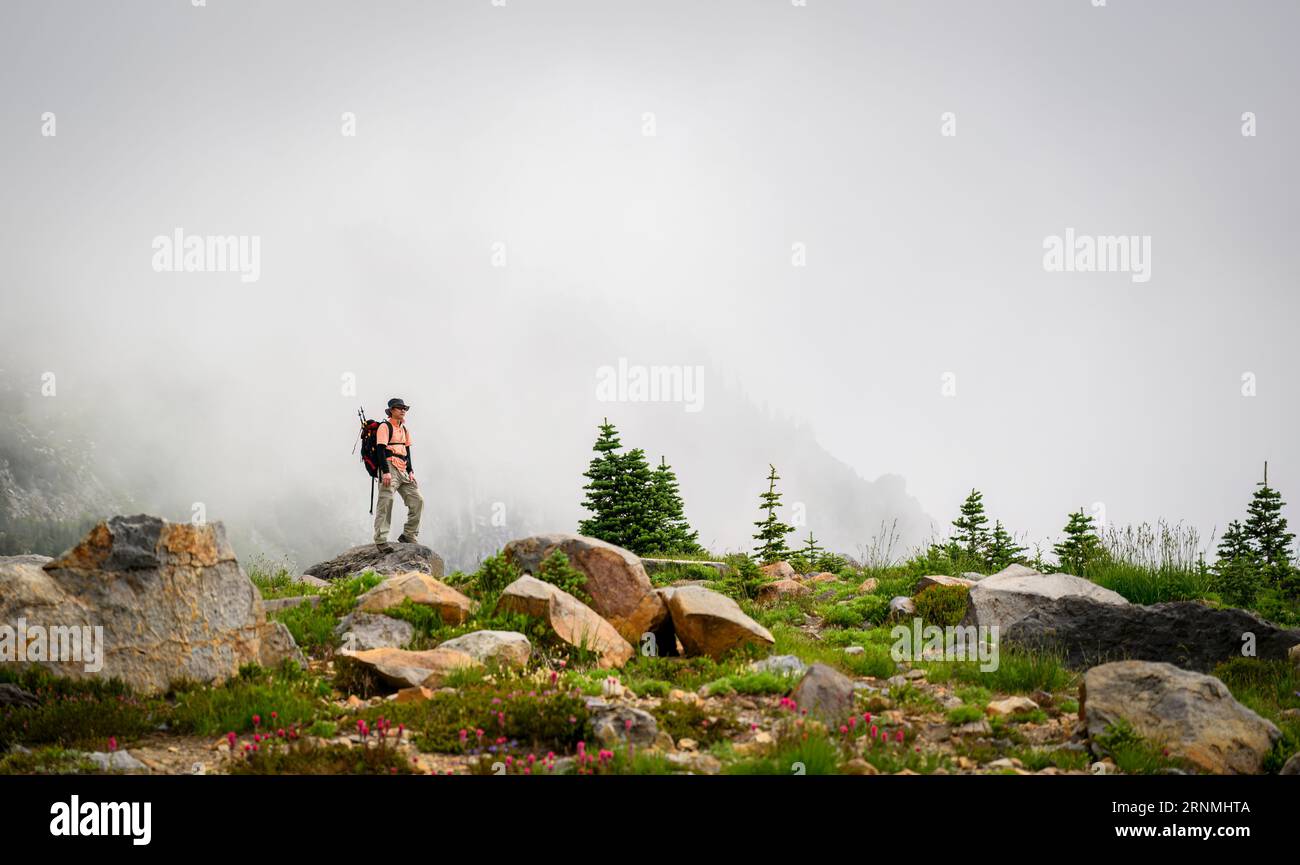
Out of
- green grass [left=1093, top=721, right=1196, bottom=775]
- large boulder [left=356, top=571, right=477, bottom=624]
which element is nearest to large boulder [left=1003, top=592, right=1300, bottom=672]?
green grass [left=1093, top=721, right=1196, bottom=775]

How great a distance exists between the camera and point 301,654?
37.9 ft

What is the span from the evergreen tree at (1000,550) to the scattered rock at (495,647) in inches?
521

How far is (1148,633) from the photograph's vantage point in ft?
42.5

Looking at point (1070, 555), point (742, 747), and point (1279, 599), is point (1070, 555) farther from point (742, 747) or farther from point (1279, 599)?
point (742, 747)

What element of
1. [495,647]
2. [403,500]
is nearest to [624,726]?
[495,647]

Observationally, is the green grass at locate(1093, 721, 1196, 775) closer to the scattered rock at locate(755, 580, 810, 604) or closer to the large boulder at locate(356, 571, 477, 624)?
the large boulder at locate(356, 571, 477, 624)

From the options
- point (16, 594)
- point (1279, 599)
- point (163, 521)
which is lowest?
point (1279, 599)

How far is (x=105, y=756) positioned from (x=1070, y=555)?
1936 centimetres

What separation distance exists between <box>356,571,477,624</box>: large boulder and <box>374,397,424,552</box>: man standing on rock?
785cm

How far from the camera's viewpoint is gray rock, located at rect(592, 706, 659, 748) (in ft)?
26.8

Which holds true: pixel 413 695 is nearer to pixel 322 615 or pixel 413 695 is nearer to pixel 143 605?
pixel 143 605

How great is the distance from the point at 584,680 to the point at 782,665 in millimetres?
2690
